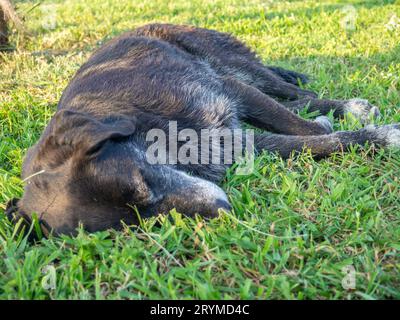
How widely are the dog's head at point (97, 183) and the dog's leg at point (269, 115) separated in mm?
1072

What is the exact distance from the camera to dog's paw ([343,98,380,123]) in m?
3.60

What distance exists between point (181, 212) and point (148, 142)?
0.53 m

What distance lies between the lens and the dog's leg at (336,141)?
3.12m

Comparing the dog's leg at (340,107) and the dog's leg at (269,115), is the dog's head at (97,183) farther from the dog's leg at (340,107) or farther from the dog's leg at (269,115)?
the dog's leg at (340,107)


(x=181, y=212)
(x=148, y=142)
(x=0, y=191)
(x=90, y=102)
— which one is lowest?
(x=181, y=212)

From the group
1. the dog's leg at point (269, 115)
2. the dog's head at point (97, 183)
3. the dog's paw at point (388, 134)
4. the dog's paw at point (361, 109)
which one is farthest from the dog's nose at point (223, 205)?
the dog's paw at point (361, 109)

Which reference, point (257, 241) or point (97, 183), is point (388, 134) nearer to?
point (257, 241)

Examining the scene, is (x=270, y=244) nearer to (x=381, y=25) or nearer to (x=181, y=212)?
(x=181, y=212)

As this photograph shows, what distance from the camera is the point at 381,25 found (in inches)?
234

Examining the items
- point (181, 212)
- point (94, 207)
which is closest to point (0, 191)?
point (94, 207)

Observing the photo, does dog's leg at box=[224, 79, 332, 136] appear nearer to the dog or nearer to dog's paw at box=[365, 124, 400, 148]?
the dog

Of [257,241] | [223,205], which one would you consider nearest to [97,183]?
[223,205]

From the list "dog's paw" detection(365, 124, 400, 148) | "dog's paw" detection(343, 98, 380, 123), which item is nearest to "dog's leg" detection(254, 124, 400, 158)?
"dog's paw" detection(365, 124, 400, 148)

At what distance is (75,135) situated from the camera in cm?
242
